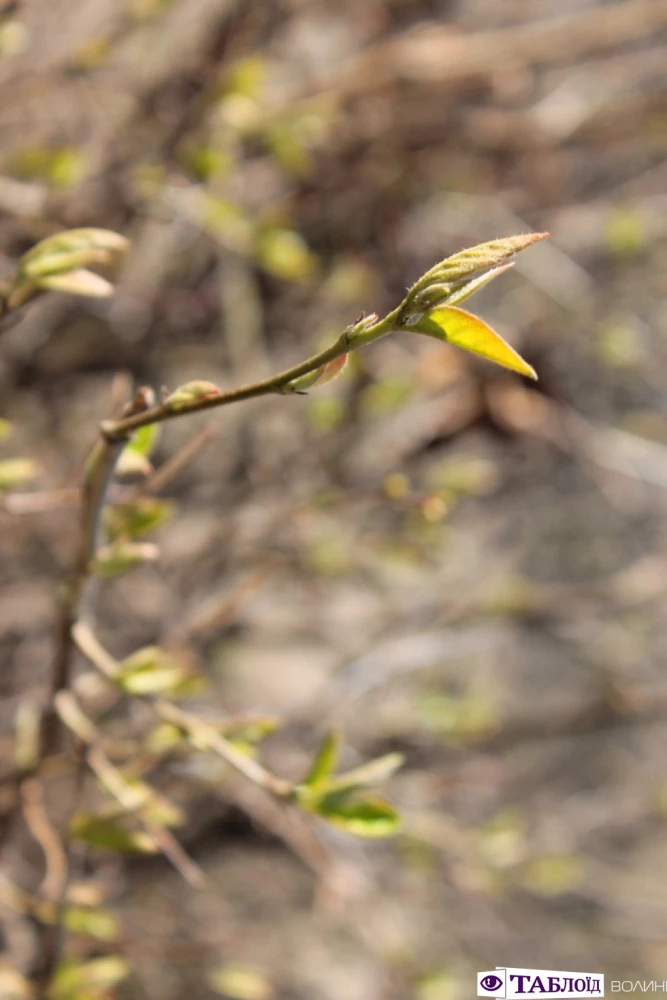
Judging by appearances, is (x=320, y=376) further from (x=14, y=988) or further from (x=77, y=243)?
(x=14, y=988)

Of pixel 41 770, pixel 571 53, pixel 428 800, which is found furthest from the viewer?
pixel 428 800

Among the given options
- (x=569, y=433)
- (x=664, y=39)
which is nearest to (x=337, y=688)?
(x=569, y=433)

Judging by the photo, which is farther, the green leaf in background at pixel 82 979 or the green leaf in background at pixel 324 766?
the green leaf in background at pixel 82 979

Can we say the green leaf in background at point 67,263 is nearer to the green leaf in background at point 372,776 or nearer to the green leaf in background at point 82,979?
the green leaf in background at point 372,776

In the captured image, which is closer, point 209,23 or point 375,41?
point 209,23

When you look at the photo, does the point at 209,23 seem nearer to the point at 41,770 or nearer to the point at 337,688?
the point at 337,688

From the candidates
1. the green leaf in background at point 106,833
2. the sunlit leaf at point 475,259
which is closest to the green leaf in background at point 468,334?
the sunlit leaf at point 475,259

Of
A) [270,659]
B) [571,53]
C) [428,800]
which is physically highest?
[571,53]
